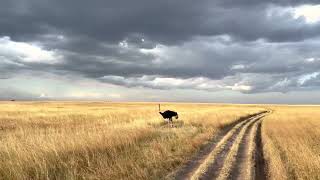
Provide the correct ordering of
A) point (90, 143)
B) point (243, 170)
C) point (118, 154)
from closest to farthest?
point (243, 170), point (118, 154), point (90, 143)

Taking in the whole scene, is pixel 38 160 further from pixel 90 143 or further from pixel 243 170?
pixel 243 170

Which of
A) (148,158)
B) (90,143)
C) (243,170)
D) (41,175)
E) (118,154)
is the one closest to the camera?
(41,175)

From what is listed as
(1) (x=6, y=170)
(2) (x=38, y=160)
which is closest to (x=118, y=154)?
(2) (x=38, y=160)

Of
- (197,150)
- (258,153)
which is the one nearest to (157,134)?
(197,150)

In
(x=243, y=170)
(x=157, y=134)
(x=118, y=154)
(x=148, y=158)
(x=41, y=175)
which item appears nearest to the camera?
(x=41, y=175)

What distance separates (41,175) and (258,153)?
989cm

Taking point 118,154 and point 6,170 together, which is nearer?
point 6,170

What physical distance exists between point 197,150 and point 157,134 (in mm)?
6193

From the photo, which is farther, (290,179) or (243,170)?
(243,170)

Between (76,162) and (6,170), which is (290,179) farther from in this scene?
(6,170)

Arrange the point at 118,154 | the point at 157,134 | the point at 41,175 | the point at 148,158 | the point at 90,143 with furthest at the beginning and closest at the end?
the point at 157,134, the point at 90,143, the point at 118,154, the point at 148,158, the point at 41,175

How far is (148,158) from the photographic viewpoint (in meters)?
14.6

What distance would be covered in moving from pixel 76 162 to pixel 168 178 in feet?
11.9

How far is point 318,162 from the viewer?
13.6m
